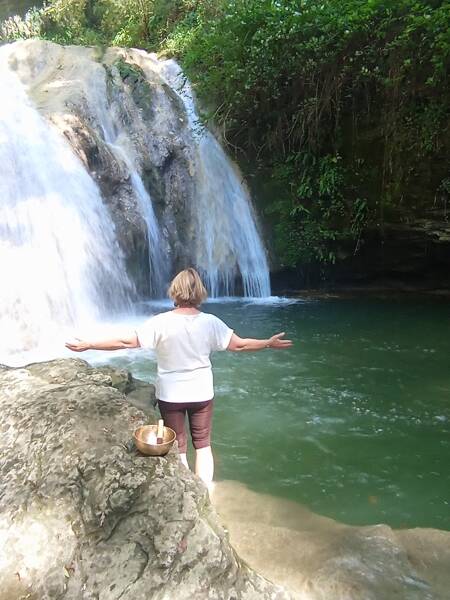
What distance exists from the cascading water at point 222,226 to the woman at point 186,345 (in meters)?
8.17

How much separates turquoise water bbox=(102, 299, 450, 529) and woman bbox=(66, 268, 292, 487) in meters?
1.32

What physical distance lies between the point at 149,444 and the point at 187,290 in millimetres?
930

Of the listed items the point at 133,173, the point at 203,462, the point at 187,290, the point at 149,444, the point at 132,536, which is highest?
the point at 133,173

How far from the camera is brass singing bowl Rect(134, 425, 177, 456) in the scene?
99.2 inches

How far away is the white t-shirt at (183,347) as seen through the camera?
3088 mm

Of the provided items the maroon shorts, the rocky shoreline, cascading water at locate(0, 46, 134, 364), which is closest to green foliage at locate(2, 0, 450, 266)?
cascading water at locate(0, 46, 134, 364)

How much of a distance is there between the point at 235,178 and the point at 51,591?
10530 mm

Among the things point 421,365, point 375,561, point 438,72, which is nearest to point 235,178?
point 438,72

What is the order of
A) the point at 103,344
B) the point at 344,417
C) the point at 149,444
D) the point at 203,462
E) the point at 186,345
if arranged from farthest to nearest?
the point at 344,417 → the point at 203,462 → the point at 186,345 → the point at 103,344 → the point at 149,444

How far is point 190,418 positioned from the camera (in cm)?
330

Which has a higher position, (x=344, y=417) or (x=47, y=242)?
(x=47, y=242)

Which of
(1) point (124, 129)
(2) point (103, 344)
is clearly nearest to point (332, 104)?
(1) point (124, 129)

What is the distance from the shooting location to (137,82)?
12.1 metres

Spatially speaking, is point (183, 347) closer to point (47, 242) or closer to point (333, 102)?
point (47, 242)
